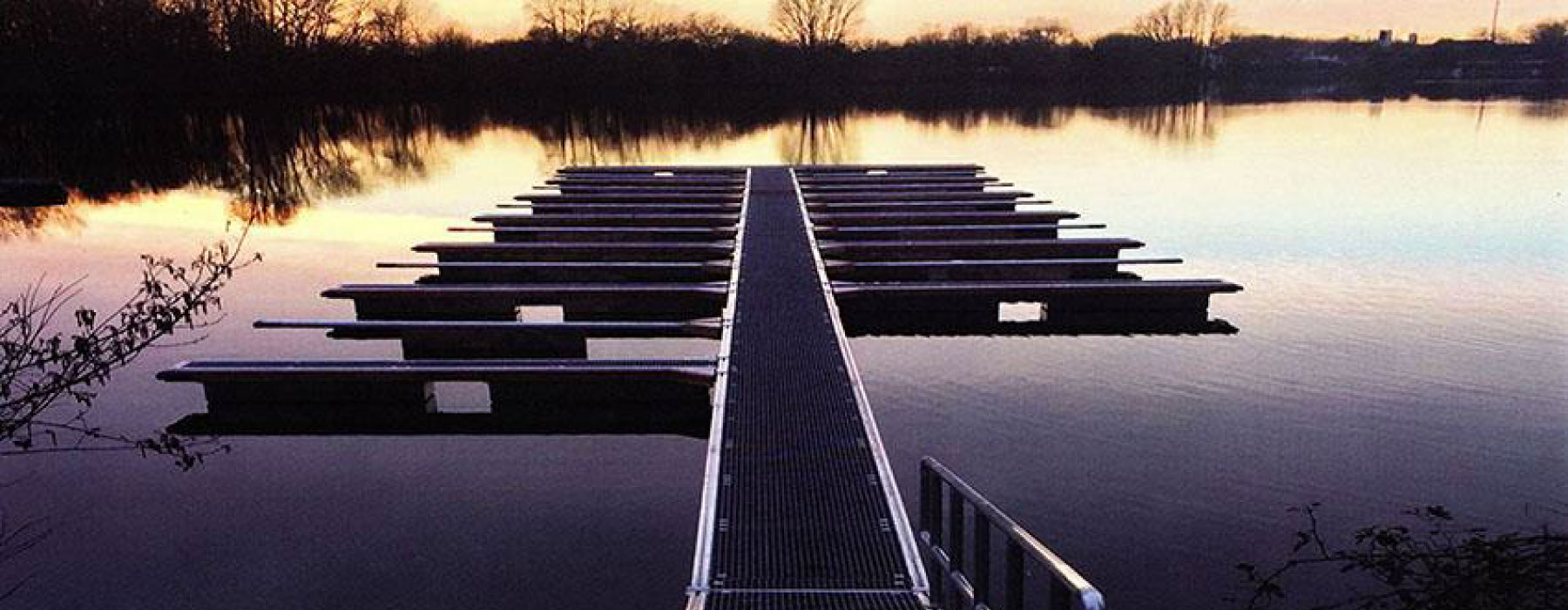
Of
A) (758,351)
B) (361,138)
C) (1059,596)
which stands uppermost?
(361,138)

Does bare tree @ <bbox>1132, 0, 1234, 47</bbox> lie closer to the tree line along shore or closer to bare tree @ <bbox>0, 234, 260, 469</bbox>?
the tree line along shore

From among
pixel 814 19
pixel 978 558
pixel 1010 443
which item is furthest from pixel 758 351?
pixel 814 19

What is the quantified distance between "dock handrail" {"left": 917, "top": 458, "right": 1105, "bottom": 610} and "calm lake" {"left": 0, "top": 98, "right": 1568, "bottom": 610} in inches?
52.6

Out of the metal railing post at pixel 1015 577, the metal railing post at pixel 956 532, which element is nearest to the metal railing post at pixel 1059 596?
the metal railing post at pixel 1015 577

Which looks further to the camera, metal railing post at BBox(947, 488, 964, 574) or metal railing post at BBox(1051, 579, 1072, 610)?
metal railing post at BBox(947, 488, 964, 574)

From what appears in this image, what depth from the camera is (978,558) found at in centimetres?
470

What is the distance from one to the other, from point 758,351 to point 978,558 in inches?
159

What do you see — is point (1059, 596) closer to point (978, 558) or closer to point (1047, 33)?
point (978, 558)

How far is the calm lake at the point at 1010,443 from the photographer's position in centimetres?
646

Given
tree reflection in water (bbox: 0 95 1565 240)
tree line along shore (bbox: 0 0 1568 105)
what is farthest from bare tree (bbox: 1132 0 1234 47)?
tree reflection in water (bbox: 0 95 1565 240)

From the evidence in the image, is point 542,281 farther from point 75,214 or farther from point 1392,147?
point 1392,147

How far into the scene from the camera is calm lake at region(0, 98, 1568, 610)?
6.46 metres

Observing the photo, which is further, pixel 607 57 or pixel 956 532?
pixel 607 57

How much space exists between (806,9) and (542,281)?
7495 centimetres
